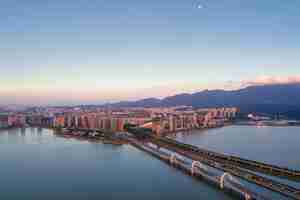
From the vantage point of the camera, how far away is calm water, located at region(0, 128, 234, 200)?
15.7ft

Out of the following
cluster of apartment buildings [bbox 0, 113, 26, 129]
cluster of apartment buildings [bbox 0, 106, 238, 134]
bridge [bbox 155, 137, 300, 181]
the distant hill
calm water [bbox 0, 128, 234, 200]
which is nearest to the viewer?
calm water [bbox 0, 128, 234, 200]

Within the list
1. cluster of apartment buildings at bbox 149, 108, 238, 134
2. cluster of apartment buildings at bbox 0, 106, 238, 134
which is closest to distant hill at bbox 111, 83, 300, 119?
cluster of apartment buildings at bbox 149, 108, 238, 134

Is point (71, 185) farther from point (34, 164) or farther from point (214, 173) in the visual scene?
point (214, 173)

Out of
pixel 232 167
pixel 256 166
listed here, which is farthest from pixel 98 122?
pixel 256 166

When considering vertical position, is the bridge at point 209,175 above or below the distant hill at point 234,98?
below

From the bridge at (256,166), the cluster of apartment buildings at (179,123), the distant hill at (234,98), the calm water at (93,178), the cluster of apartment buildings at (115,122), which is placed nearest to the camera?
the calm water at (93,178)

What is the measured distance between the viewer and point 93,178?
19.0ft

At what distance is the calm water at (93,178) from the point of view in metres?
4.77

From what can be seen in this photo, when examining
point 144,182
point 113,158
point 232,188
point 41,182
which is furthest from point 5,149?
point 232,188

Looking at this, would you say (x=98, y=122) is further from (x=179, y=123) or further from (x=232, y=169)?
(x=232, y=169)

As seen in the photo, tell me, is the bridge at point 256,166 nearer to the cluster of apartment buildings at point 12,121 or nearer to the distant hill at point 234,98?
the cluster of apartment buildings at point 12,121

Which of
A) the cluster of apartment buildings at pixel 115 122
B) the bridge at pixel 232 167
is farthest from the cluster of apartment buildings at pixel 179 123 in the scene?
the bridge at pixel 232 167

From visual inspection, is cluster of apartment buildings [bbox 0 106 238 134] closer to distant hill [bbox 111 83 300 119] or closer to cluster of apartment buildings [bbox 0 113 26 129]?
cluster of apartment buildings [bbox 0 113 26 129]

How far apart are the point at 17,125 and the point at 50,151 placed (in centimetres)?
1088
